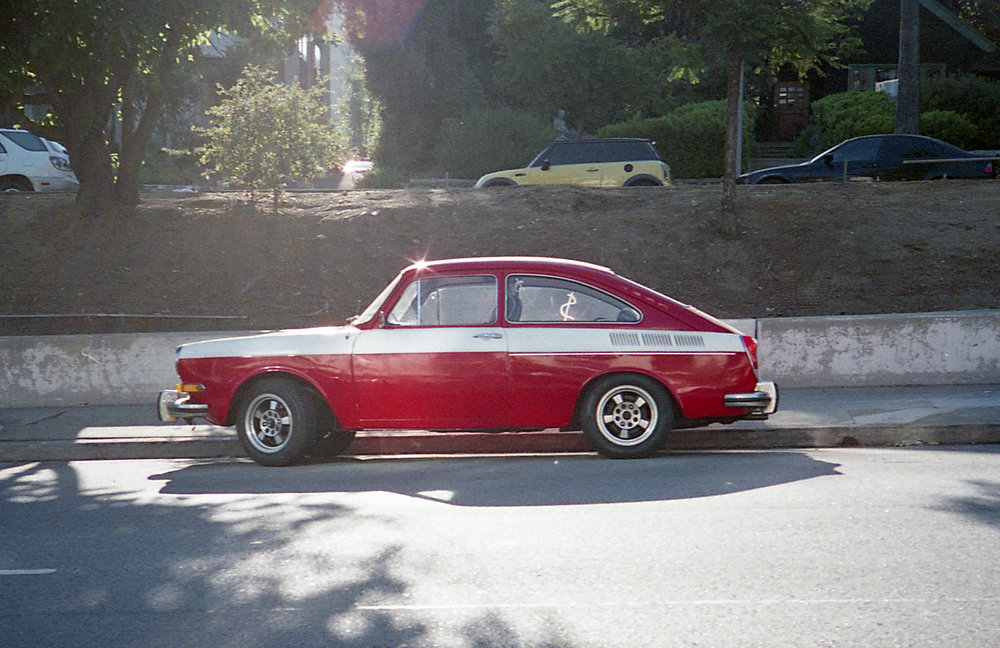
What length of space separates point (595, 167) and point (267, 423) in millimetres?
→ 14073

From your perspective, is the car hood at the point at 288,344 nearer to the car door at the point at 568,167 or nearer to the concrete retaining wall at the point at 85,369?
the concrete retaining wall at the point at 85,369

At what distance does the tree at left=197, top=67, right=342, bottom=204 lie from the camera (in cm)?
1836

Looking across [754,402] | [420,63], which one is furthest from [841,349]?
[420,63]

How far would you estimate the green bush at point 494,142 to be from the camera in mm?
32656

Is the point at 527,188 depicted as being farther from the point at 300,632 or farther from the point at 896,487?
the point at 300,632

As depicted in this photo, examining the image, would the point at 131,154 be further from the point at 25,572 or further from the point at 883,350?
the point at 25,572

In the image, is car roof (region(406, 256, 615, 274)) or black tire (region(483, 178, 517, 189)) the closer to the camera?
car roof (region(406, 256, 615, 274))

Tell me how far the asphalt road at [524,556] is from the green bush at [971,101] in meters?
26.2

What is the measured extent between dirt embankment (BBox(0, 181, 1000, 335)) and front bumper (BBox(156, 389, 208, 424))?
513 cm

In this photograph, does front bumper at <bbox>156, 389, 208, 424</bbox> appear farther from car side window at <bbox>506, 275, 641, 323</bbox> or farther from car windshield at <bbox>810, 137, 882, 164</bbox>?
car windshield at <bbox>810, 137, 882, 164</bbox>

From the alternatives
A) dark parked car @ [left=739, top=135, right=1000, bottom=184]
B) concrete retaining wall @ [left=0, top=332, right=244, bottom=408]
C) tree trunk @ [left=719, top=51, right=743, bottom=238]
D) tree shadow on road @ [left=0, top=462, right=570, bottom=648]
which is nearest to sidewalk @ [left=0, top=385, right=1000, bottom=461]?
concrete retaining wall @ [left=0, top=332, right=244, bottom=408]

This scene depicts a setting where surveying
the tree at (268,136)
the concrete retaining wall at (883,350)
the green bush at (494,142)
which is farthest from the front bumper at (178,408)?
the green bush at (494,142)

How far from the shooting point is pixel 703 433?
9.49m

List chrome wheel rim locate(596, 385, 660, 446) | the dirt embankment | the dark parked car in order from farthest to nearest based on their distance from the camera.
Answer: the dark parked car, the dirt embankment, chrome wheel rim locate(596, 385, 660, 446)
